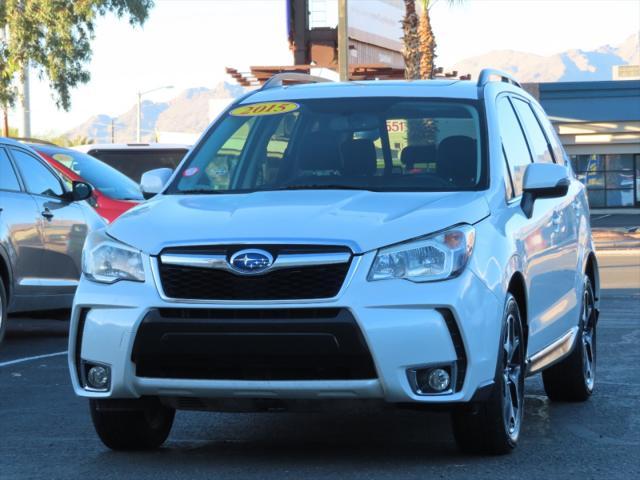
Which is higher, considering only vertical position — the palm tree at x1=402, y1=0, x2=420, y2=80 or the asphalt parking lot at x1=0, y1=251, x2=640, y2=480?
the palm tree at x1=402, y1=0, x2=420, y2=80

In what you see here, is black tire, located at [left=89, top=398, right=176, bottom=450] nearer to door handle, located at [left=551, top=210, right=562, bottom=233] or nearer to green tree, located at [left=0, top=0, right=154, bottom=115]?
door handle, located at [left=551, top=210, right=562, bottom=233]

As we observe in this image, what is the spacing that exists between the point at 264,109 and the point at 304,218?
173 centimetres

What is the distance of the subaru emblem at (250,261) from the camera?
5754mm

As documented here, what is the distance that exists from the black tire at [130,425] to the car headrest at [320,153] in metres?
1.45

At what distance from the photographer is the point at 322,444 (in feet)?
22.3

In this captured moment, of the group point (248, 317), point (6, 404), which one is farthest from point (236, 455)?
point (6, 404)

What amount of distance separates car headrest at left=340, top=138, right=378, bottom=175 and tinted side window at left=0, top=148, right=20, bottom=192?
534 cm

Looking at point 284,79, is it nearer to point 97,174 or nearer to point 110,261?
point 110,261

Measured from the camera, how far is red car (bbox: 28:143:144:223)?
14.9 metres

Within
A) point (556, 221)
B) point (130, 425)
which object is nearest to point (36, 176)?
point (556, 221)

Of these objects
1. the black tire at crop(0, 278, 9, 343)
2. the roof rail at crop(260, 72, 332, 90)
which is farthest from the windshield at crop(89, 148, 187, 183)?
the roof rail at crop(260, 72, 332, 90)

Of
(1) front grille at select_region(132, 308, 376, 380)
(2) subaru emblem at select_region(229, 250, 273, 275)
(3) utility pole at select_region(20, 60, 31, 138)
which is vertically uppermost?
(3) utility pole at select_region(20, 60, 31, 138)

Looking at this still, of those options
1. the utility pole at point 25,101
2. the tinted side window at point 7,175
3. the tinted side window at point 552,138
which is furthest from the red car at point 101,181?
the utility pole at point 25,101

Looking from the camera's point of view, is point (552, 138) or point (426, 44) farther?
point (426, 44)
